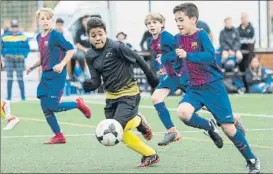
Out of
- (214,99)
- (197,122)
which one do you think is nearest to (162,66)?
(197,122)

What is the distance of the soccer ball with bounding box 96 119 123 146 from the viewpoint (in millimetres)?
9383

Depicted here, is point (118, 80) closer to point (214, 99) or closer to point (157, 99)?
point (214, 99)

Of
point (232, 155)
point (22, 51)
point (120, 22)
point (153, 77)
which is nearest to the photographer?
point (153, 77)

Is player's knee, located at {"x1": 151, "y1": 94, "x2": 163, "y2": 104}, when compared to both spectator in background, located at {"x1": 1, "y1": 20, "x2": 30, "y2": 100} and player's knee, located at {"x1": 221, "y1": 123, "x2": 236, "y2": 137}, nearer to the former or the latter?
player's knee, located at {"x1": 221, "y1": 123, "x2": 236, "y2": 137}

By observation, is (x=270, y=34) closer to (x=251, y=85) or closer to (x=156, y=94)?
(x=251, y=85)

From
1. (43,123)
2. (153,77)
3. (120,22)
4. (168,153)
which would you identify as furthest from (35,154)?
(120,22)

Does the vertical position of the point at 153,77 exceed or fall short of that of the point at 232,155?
it exceeds it

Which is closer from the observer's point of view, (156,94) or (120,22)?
(156,94)

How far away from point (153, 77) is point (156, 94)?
3.33 meters

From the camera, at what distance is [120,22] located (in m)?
28.4

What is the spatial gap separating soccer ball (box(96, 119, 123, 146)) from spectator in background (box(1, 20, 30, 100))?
566 inches

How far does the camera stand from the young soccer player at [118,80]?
9.71 meters

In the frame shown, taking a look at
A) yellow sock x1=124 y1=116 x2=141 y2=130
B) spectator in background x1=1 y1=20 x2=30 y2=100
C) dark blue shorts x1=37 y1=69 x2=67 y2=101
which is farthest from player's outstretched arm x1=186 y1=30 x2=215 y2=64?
spectator in background x1=1 y1=20 x2=30 y2=100

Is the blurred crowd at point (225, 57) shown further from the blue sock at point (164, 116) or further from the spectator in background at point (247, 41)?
the blue sock at point (164, 116)
